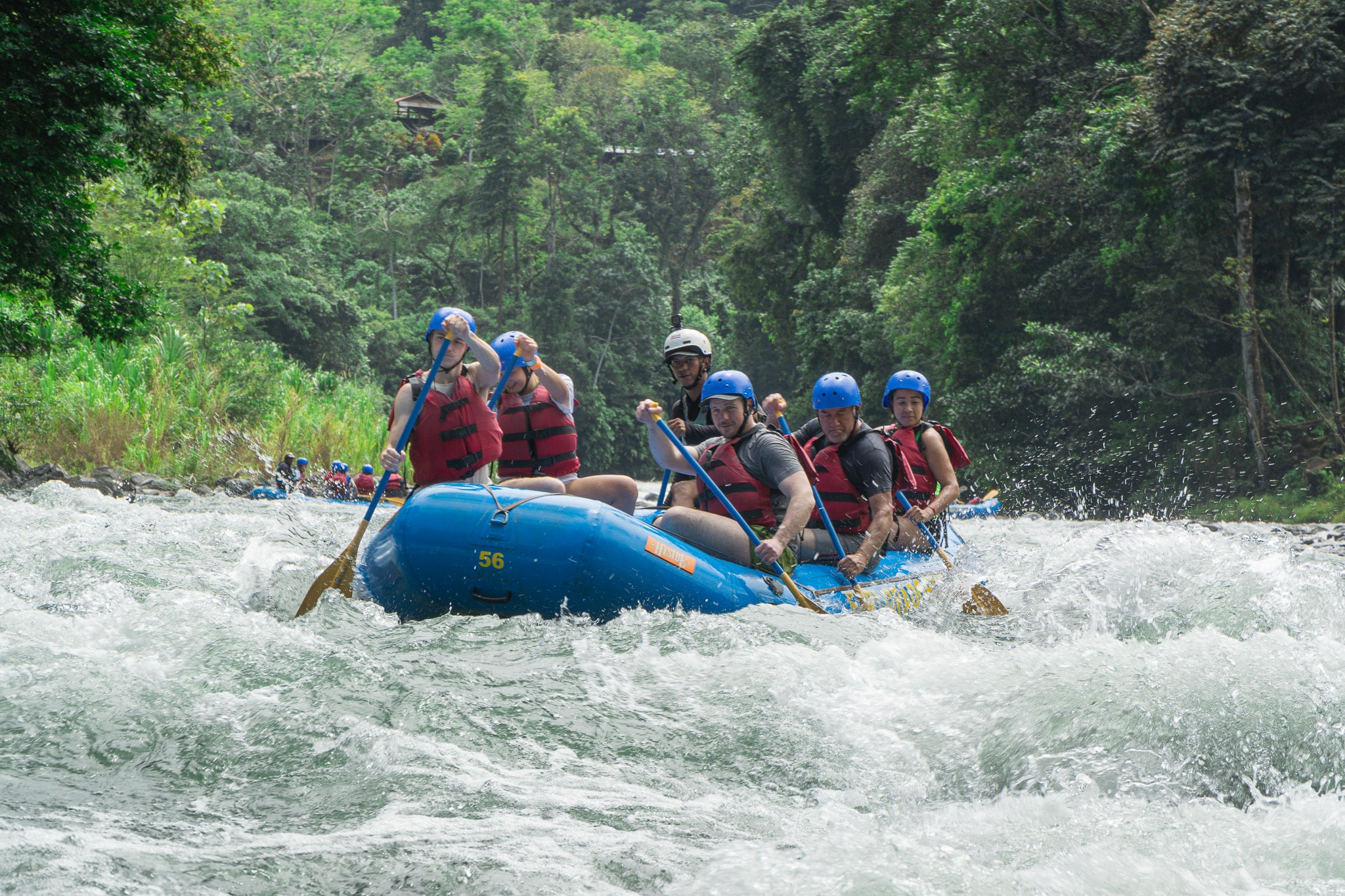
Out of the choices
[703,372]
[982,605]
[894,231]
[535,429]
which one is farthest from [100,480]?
[894,231]

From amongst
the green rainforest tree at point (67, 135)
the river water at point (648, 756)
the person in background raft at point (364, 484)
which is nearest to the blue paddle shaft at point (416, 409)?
the river water at point (648, 756)

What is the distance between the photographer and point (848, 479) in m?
6.83

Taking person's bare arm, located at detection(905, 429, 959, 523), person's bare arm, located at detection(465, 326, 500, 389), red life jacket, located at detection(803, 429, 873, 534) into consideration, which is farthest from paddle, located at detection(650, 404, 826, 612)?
person's bare arm, located at detection(905, 429, 959, 523)

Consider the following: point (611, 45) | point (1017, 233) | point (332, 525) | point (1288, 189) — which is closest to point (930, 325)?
point (1017, 233)

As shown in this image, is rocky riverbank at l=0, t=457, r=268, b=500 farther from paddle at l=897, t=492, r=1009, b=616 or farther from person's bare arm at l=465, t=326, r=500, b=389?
paddle at l=897, t=492, r=1009, b=616

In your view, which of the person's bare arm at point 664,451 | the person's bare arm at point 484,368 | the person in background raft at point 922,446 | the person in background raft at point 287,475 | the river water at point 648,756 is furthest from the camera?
the person in background raft at point 287,475

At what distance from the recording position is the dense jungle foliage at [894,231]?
11.0 metres

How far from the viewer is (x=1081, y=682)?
13.4 ft

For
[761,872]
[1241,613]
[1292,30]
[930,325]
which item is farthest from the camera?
[930,325]

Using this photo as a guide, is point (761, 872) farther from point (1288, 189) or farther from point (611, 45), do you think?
point (611, 45)

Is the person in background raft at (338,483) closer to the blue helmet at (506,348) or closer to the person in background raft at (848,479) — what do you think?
the blue helmet at (506,348)

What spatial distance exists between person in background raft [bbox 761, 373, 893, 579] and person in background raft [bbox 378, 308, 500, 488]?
5.86 ft

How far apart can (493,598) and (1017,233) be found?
16598 millimetres

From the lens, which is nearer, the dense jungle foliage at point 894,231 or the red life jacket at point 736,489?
the red life jacket at point 736,489
